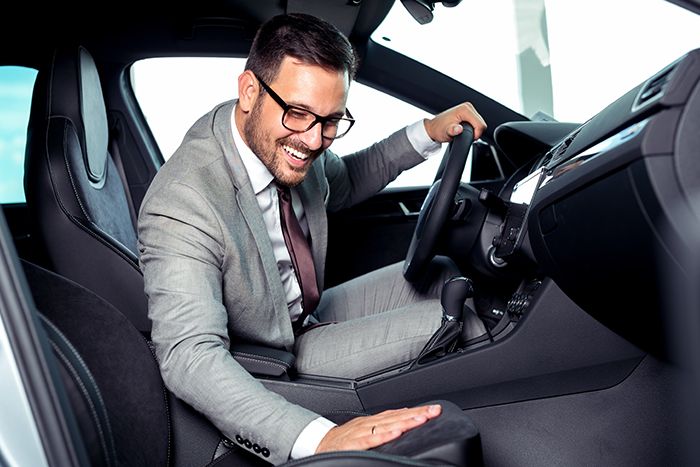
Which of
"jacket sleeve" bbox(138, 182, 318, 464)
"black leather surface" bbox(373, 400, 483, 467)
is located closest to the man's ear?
"jacket sleeve" bbox(138, 182, 318, 464)

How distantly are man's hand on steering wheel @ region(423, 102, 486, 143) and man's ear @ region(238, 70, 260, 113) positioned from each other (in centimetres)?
50

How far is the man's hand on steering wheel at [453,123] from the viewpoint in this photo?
5.78 feet

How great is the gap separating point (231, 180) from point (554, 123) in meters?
0.86

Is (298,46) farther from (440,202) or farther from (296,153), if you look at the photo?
(440,202)

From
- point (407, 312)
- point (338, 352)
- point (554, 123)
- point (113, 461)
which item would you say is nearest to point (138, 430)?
point (113, 461)

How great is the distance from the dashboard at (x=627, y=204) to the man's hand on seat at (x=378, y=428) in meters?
0.34

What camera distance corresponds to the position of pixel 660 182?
0.95 meters

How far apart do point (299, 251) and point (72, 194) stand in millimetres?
497

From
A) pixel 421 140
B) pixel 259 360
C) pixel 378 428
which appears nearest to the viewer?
pixel 378 428

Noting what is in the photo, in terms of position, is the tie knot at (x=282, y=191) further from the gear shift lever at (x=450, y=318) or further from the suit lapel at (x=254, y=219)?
the gear shift lever at (x=450, y=318)

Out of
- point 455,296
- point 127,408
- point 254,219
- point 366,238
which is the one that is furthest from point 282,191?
point 366,238

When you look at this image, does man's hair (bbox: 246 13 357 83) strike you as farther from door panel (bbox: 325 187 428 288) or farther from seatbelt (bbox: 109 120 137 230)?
door panel (bbox: 325 187 428 288)

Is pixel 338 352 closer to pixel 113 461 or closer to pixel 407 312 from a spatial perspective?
pixel 407 312

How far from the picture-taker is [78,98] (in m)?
1.69
